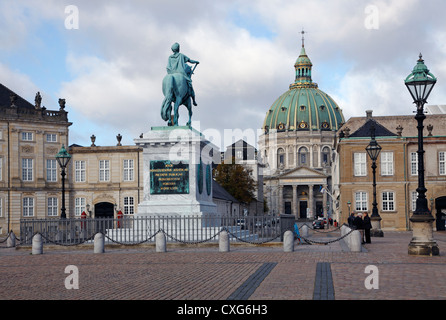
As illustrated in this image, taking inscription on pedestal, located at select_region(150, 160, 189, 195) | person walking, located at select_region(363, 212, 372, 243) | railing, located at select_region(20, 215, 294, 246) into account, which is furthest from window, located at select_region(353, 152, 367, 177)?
inscription on pedestal, located at select_region(150, 160, 189, 195)

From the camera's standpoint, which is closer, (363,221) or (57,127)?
(363,221)

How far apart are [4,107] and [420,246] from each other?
164 feet

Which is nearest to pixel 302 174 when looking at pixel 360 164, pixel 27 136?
pixel 360 164

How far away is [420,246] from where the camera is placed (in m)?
21.1

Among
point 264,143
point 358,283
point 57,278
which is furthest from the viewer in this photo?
point 264,143

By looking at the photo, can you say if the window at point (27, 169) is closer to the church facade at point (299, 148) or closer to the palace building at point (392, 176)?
the palace building at point (392, 176)

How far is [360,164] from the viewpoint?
62.8 metres

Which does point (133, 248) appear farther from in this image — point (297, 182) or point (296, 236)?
point (297, 182)

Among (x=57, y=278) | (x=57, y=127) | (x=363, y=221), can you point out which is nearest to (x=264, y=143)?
(x=57, y=127)

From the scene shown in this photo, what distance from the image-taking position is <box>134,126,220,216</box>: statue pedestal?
26984 millimetres

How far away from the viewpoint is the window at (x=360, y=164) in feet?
206

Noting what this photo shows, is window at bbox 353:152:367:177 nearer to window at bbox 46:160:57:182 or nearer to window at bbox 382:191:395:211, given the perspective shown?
window at bbox 382:191:395:211

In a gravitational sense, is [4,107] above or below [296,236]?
above

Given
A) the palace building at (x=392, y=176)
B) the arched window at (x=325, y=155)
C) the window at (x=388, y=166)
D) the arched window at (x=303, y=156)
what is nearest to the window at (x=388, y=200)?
the palace building at (x=392, y=176)
